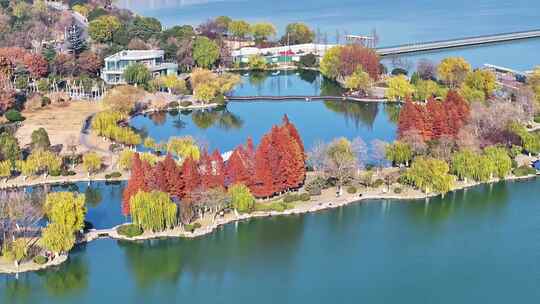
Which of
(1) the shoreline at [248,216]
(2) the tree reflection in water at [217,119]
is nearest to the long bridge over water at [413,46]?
(2) the tree reflection in water at [217,119]

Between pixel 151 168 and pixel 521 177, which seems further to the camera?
pixel 521 177

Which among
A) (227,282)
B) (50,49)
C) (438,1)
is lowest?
(227,282)

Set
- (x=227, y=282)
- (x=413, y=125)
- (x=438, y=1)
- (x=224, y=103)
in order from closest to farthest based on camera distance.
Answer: (x=227, y=282), (x=413, y=125), (x=224, y=103), (x=438, y=1)

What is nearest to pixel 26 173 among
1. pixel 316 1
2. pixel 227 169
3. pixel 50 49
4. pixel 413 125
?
pixel 227 169

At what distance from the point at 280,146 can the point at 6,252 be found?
20.6 ft

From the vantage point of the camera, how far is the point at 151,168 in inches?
627

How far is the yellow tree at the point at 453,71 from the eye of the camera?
27.1 meters

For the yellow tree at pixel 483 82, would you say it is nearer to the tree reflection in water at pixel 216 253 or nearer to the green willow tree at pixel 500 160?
the green willow tree at pixel 500 160

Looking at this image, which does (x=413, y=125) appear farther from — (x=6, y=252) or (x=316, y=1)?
(x=316, y=1)

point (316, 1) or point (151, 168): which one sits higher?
point (316, 1)

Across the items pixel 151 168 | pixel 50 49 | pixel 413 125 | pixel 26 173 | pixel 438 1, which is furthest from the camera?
pixel 438 1

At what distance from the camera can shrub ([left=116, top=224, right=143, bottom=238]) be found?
1486cm

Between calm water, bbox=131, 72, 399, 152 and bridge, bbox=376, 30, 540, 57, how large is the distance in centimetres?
815

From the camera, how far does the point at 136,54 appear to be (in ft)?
98.9
